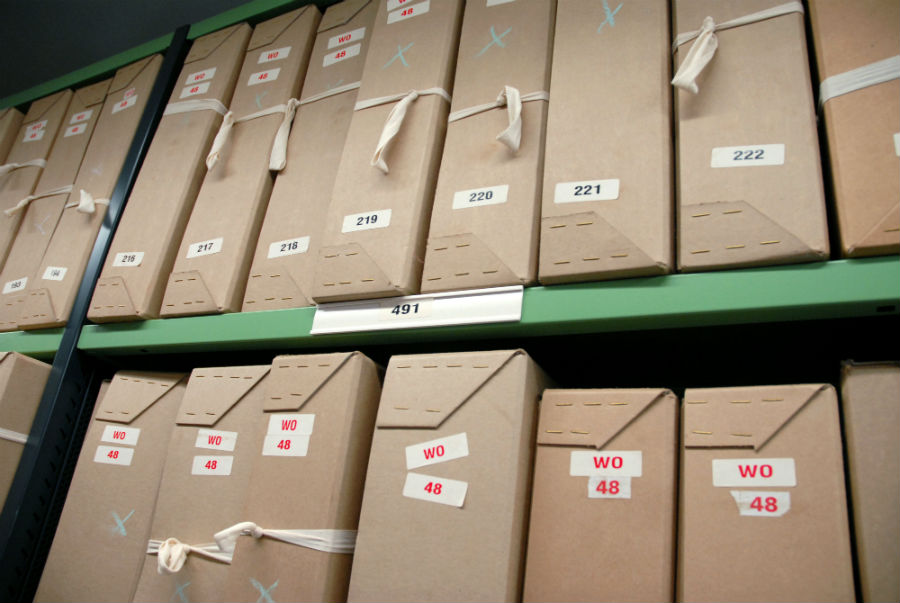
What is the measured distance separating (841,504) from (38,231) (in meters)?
1.50

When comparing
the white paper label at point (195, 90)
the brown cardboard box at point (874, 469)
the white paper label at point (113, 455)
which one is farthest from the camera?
the white paper label at point (195, 90)

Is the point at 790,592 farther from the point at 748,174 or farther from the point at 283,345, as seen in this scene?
the point at 283,345

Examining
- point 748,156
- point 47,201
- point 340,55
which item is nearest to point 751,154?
point 748,156

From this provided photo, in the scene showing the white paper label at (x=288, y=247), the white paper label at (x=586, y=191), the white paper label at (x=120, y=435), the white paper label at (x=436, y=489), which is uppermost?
the white paper label at (x=586, y=191)

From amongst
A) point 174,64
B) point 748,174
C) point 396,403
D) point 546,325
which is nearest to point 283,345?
point 396,403

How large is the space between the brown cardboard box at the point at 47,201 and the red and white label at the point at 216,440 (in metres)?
0.58

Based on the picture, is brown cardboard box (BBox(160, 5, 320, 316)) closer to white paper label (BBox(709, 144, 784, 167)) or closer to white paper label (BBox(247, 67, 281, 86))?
white paper label (BBox(247, 67, 281, 86))

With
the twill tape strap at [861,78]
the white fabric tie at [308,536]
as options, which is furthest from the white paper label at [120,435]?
the twill tape strap at [861,78]

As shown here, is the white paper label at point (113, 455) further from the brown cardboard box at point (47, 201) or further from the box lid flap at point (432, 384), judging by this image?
the box lid flap at point (432, 384)

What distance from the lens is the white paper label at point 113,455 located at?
1.00 meters

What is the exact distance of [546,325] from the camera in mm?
756

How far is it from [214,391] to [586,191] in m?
0.63

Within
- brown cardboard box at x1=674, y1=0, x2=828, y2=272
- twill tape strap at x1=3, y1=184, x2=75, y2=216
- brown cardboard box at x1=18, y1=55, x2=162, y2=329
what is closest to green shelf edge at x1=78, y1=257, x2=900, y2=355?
brown cardboard box at x1=674, y1=0, x2=828, y2=272

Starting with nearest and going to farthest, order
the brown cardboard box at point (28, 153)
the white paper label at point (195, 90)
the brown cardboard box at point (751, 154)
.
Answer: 1. the brown cardboard box at point (751, 154)
2. the white paper label at point (195, 90)
3. the brown cardboard box at point (28, 153)
